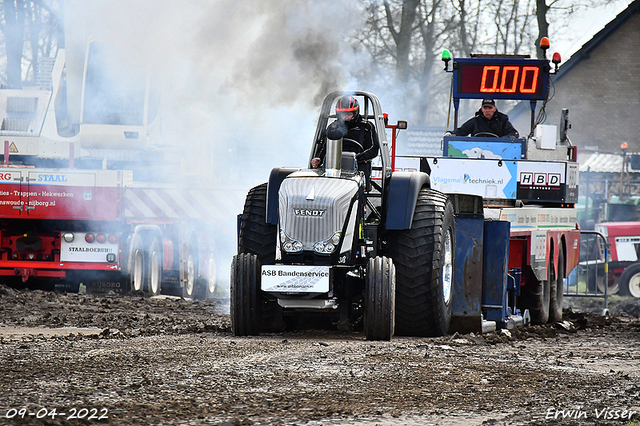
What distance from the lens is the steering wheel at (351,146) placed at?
351 inches

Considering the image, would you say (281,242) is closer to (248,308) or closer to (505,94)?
(248,308)

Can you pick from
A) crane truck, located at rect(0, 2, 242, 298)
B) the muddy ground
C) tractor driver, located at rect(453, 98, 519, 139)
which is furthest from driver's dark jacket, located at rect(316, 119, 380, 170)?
crane truck, located at rect(0, 2, 242, 298)

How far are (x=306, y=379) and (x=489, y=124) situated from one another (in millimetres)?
7742

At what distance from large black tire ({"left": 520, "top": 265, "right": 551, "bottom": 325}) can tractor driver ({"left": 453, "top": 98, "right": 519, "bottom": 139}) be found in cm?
221

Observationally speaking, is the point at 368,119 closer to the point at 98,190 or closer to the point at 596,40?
the point at 98,190

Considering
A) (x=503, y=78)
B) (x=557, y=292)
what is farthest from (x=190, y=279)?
(x=557, y=292)

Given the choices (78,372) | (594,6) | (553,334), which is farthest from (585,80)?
(78,372)

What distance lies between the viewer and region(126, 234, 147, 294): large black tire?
583 inches

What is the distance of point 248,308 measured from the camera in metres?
8.30

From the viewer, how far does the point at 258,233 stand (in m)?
8.62

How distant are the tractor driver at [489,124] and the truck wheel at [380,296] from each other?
5496 millimetres

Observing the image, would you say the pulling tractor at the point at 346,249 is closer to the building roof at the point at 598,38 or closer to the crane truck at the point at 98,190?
the crane truck at the point at 98,190

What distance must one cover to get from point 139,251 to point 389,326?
7906 millimetres

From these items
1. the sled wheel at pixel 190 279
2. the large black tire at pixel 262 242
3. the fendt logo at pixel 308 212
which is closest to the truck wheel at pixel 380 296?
the fendt logo at pixel 308 212
